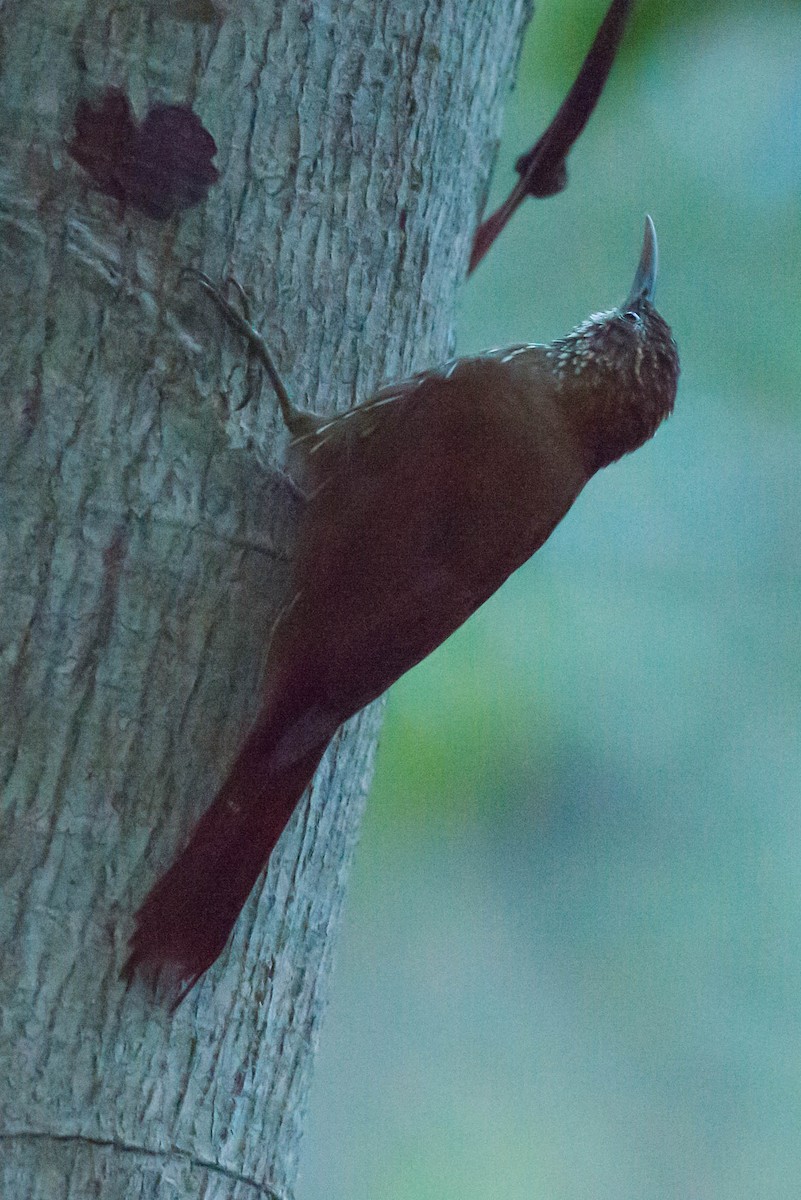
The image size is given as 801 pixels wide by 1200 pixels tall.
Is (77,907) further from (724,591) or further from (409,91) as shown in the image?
(724,591)

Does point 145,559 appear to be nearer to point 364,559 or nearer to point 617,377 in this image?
point 364,559

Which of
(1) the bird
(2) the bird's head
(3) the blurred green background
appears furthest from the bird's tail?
(3) the blurred green background

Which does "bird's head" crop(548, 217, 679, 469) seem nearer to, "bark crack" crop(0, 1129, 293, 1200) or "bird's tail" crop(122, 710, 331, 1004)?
"bird's tail" crop(122, 710, 331, 1004)

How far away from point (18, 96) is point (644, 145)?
176 cm

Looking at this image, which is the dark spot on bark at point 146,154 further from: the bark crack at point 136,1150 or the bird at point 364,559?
the bark crack at point 136,1150

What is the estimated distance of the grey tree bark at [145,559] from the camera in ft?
2.52

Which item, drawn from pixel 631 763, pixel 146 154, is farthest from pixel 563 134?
pixel 631 763

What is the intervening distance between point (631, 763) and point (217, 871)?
1.67 metres

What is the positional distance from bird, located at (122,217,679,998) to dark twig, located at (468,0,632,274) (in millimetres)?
368

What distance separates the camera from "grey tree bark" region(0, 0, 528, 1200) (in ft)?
2.52

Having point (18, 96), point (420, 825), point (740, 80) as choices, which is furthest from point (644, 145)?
point (18, 96)

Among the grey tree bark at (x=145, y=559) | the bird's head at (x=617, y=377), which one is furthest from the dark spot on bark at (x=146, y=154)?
the bird's head at (x=617, y=377)

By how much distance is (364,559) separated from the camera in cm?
81

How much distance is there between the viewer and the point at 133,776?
2.57ft
